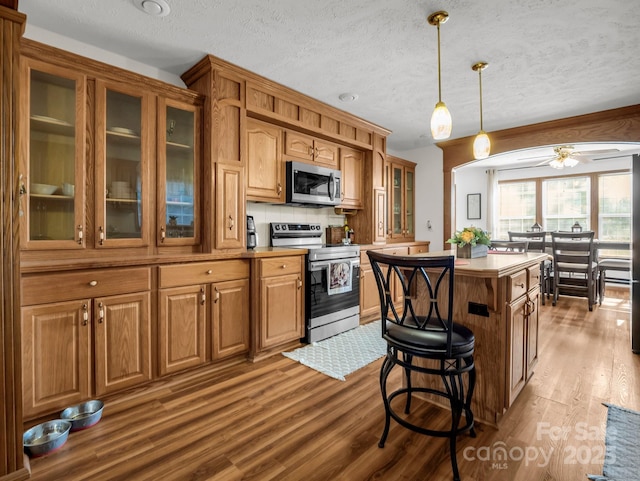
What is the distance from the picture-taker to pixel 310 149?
12.2 ft

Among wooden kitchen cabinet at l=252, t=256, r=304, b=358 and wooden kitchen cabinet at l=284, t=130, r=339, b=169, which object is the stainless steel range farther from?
wooden kitchen cabinet at l=284, t=130, r=339, b=169

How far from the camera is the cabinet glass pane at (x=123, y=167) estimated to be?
2.36 m

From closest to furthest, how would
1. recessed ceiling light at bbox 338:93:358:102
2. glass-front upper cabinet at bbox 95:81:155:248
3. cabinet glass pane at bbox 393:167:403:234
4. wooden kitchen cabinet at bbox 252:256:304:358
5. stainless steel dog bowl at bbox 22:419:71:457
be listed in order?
1. stainless steel dog bowl at bbox 22:419:71:457
2. glass-front upper cabinet at bbox 95:81:155:248
3. wooden kitchen cabinet at bbox 252:256:304:358
4. recessed ceiling light at bbox 338:93:358:102
5. cabinet glass pane at bbox 393:167:403:234

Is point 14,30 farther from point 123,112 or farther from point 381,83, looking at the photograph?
point 381,83

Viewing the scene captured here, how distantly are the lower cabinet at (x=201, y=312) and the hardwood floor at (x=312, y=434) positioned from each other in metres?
0.19

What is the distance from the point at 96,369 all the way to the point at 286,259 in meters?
1.62

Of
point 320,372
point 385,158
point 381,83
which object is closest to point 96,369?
point 320,372

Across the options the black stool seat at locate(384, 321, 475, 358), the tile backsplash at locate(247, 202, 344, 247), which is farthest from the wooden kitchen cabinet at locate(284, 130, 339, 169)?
the black stool seat at locate(384, 321, 475, 358)

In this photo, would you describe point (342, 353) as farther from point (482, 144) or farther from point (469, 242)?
point (482, 144)

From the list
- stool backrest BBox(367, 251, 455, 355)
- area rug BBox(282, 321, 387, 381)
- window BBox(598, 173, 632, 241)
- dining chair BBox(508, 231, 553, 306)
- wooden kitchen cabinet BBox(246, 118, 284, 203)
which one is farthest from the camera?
window BBox(598, 173, 632, 241)

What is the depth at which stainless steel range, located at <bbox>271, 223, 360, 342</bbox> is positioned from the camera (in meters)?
3.21

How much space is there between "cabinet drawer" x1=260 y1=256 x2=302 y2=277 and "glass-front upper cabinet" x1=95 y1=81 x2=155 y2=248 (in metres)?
0.96

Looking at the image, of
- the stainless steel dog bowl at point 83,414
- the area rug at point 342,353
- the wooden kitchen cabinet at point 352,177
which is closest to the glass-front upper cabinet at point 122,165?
the stainless steel dog bowl at point 83,414

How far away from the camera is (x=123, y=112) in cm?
242
